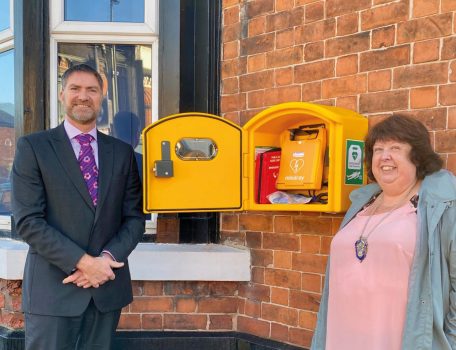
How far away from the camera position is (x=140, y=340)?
3.66 metres

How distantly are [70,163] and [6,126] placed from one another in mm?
1768

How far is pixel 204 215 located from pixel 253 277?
0.55 m

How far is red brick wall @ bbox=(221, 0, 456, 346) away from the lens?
9.37 feet

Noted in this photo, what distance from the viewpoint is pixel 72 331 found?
8.61 feet

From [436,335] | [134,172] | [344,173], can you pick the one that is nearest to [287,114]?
[344,173]

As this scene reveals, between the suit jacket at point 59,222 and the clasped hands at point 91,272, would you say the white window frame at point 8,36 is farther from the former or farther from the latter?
the clasped hands at point 91,272

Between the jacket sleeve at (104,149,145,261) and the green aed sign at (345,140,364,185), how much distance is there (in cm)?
109

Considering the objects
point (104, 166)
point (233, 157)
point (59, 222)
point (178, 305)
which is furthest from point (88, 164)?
point (178, 305)

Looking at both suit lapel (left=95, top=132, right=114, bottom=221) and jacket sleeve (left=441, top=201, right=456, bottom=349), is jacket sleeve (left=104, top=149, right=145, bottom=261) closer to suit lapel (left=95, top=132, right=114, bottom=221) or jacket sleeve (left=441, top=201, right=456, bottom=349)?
suit lapel (left=95, top=132, right=114, bottom=221)

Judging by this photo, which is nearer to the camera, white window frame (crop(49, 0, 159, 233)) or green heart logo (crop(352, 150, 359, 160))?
green heart logo (crop(352, 150, 359, 160))

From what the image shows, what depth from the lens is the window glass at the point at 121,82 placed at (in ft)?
12.6

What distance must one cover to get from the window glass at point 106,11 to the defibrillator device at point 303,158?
5.02ft

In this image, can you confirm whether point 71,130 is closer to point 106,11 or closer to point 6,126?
point 106,11

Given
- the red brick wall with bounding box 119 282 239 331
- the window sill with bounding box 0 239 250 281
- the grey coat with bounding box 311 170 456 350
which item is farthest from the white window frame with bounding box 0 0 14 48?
the grey coat with bounding box 311 170 456 350
